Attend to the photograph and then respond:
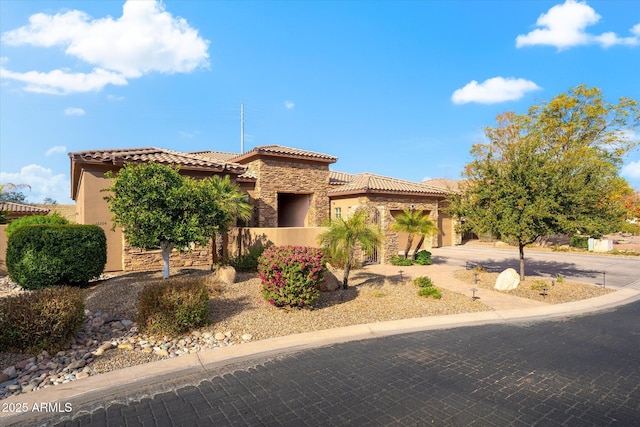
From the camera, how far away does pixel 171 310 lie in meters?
6.68

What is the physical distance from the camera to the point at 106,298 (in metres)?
8.95

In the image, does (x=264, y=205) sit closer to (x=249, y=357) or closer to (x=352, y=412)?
(x=249, y=357)

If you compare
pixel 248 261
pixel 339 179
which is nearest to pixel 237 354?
pixel 248 261

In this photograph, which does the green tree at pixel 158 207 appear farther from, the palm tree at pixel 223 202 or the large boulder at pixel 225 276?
the large boulder at pixel 225 276

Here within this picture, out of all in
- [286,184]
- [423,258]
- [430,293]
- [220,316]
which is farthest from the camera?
[286,184]

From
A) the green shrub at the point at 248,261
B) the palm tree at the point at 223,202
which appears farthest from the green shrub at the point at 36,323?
the green shrub at the point at 248,261

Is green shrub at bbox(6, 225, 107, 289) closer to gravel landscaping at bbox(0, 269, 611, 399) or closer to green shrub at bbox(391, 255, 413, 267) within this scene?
gravel landscaping at bbox(0, 269, 611, 399)

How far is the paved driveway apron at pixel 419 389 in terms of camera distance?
13.2 ft

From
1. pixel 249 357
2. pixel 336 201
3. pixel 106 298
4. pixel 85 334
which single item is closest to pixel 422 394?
pixel 249 357

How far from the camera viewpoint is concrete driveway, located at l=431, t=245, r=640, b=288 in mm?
14339

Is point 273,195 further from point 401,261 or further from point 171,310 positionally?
point 171,310

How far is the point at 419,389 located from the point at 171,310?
4.97 meters

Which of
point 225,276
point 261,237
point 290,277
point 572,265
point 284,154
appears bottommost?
point 572,265

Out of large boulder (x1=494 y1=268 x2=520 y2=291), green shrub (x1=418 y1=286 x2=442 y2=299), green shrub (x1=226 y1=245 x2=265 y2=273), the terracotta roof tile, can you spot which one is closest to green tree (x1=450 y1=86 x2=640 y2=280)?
large boulder (x1=494 y1=268 x2=520 y2=291)
